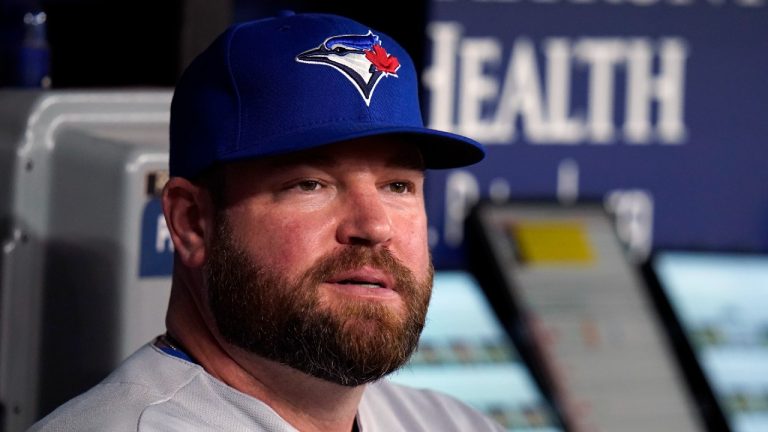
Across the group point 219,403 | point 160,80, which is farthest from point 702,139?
point 219,403

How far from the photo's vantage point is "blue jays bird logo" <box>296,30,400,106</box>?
1.56 m

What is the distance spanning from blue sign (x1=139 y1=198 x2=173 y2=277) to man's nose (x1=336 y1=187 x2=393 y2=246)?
0.40 meters

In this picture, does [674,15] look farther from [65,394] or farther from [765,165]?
[65,394]

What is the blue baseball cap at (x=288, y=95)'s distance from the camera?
5.00ft

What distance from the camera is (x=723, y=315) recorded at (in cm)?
416

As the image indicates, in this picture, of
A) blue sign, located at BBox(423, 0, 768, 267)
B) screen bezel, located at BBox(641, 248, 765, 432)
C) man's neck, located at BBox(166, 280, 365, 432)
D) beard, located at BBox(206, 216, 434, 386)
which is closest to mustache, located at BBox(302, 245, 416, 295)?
beard, located at BBox(206, 216, 434, 386)

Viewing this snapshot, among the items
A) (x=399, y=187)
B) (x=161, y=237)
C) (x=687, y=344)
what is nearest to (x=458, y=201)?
(x=687, y=344)

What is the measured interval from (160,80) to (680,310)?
207 centimetres

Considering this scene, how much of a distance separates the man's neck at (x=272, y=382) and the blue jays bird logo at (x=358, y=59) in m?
0.28

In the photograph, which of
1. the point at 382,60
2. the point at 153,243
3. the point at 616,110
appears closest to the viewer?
the point at 382,60

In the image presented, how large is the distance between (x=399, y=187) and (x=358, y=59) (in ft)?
0.45

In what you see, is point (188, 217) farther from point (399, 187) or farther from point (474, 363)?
point (474, 363)

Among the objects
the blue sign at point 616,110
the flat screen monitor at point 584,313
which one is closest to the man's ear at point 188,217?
the blue sign at point 616,110

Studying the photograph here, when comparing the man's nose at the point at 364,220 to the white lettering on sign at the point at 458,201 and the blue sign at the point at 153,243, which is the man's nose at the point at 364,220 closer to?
the blue sign at the point at 153,243
